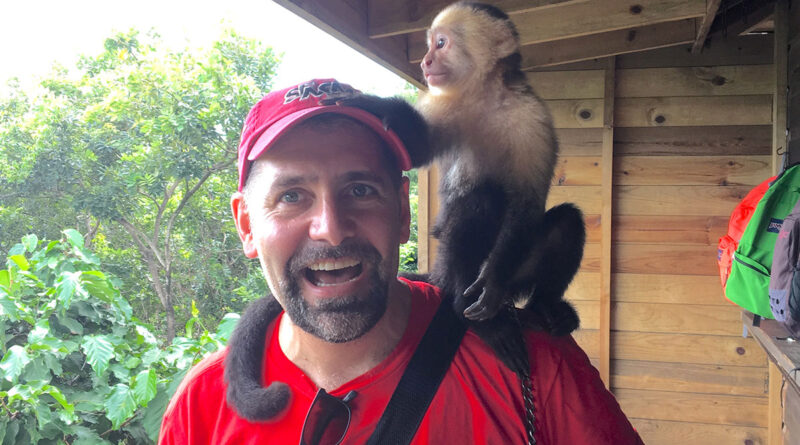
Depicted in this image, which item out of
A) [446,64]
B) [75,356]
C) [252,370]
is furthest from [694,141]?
[75,356]

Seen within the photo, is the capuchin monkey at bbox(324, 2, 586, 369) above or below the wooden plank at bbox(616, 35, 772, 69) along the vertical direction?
below

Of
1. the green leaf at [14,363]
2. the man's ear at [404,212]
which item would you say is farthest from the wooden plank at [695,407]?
the green leaf at [14,363]

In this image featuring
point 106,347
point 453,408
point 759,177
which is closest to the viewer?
point 453,408

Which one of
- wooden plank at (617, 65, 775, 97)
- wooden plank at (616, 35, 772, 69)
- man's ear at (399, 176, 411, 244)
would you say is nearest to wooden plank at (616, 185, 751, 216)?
wooden plank at (617, 65, 775, 97)

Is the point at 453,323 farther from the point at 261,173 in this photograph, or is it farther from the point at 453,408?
the point at 261,173

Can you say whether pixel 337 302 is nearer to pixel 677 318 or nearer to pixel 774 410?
pixel 677 318

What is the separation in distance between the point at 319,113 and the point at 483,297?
58 centimetres

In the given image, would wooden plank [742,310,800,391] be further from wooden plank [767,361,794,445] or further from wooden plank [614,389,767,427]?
wooden plank [614,389,767,427]

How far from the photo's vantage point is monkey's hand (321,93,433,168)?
1197 mm

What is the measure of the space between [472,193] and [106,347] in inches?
56.2

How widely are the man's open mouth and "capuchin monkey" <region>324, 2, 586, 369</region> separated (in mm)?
312

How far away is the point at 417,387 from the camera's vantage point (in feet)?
3.37

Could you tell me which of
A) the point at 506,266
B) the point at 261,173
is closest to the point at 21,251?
the point at 261,173

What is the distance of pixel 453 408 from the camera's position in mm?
1025
